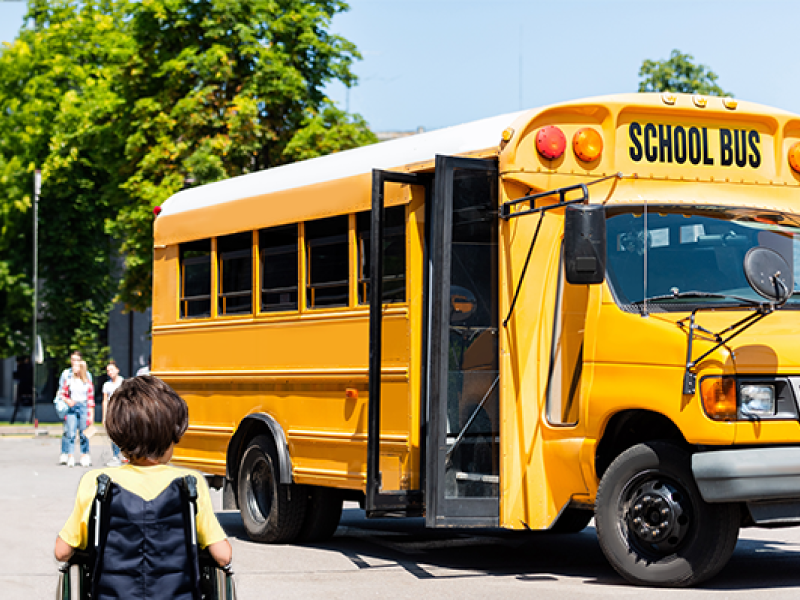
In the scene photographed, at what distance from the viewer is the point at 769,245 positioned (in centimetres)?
891

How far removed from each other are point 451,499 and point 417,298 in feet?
4.66

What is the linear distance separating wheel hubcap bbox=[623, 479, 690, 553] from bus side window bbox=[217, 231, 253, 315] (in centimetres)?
443

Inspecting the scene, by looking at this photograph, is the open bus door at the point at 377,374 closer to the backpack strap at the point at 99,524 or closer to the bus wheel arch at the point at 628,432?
the bus wheel arch at the point at 628,432

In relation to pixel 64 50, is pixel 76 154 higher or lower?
lower

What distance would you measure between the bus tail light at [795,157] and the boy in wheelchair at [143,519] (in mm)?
6443

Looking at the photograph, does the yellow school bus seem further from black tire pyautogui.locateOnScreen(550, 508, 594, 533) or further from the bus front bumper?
black tire pyautogui.locateOnScreen(550, 508, 594, 533)

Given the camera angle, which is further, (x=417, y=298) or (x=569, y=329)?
(x=417, y=298)

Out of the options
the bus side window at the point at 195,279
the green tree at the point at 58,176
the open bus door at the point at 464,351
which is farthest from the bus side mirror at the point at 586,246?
the green tree at the point at 58,176

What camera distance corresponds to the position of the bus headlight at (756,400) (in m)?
7.84

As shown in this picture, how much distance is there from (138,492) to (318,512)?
737 centimetres

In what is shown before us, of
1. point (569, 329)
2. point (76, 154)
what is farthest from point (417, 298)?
point (76, 154)

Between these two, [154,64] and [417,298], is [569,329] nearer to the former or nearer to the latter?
[417,298]

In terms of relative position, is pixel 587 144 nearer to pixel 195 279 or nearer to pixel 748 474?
pixel 748 474

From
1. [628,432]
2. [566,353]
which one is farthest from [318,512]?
[628,432]
